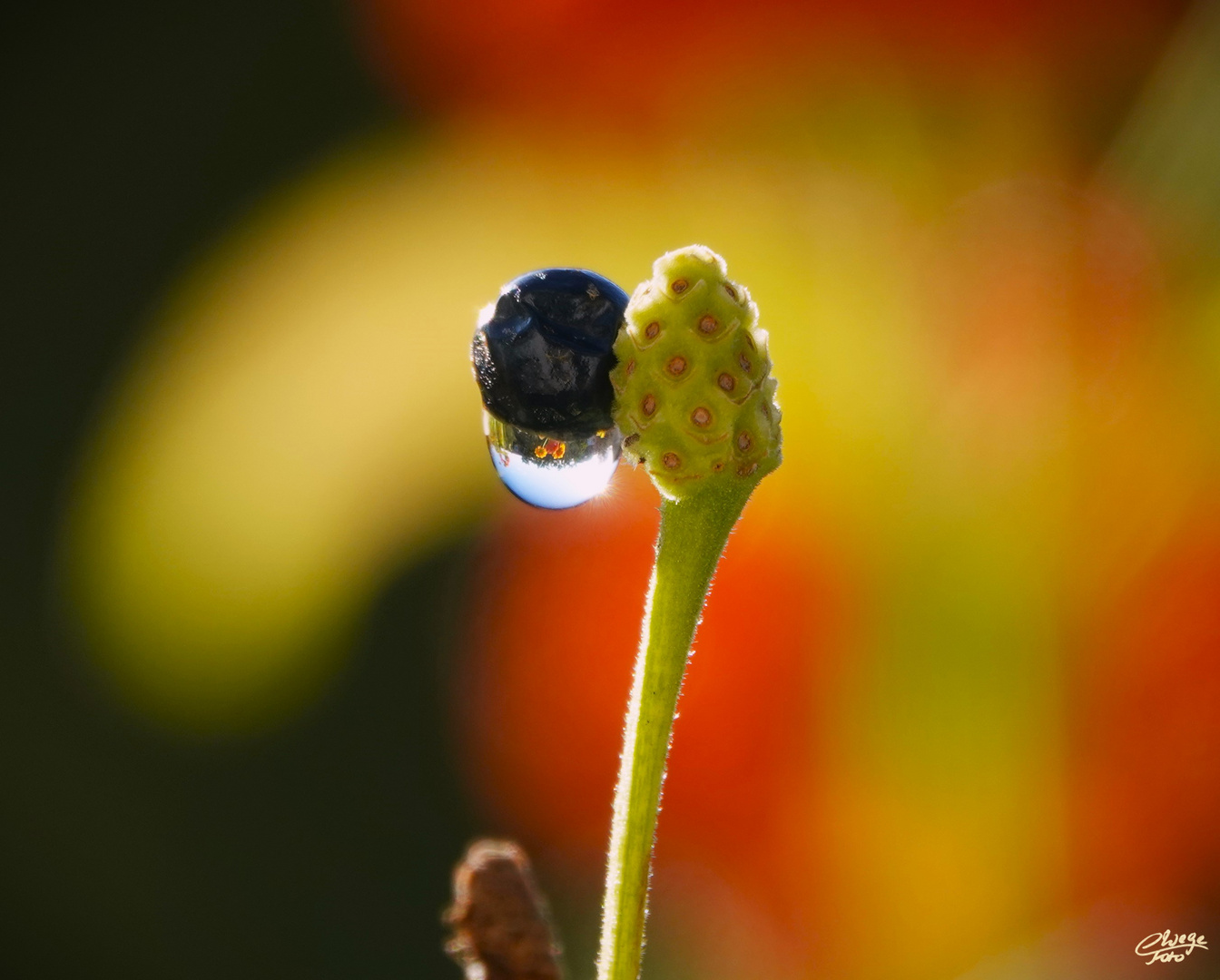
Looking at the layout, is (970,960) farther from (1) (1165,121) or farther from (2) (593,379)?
(2) (593,379)

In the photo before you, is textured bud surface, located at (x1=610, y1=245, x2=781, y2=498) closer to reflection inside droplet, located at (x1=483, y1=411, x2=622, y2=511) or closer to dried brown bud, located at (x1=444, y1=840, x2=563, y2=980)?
reflection inside droplet, located at (x1=483, y1=411, x2=622, y2=511)

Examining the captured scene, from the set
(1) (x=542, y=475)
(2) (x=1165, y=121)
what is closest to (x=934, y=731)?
(2) (x=1165, y=121)

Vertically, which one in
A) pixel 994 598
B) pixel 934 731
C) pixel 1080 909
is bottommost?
pixel 1080 909

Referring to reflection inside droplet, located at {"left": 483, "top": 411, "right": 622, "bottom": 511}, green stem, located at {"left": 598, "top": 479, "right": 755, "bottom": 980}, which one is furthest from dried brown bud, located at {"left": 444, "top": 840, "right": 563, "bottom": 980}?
reflection inside droplet, located at {"left": 483, "top": 411, "right": 622, "bottom": 511}

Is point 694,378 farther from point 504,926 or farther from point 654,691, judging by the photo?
point 504,926

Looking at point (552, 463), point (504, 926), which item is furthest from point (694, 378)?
point (504, 926)

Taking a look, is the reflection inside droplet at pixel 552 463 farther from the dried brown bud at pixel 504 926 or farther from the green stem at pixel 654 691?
the dried brown bud at pixel 504 926
